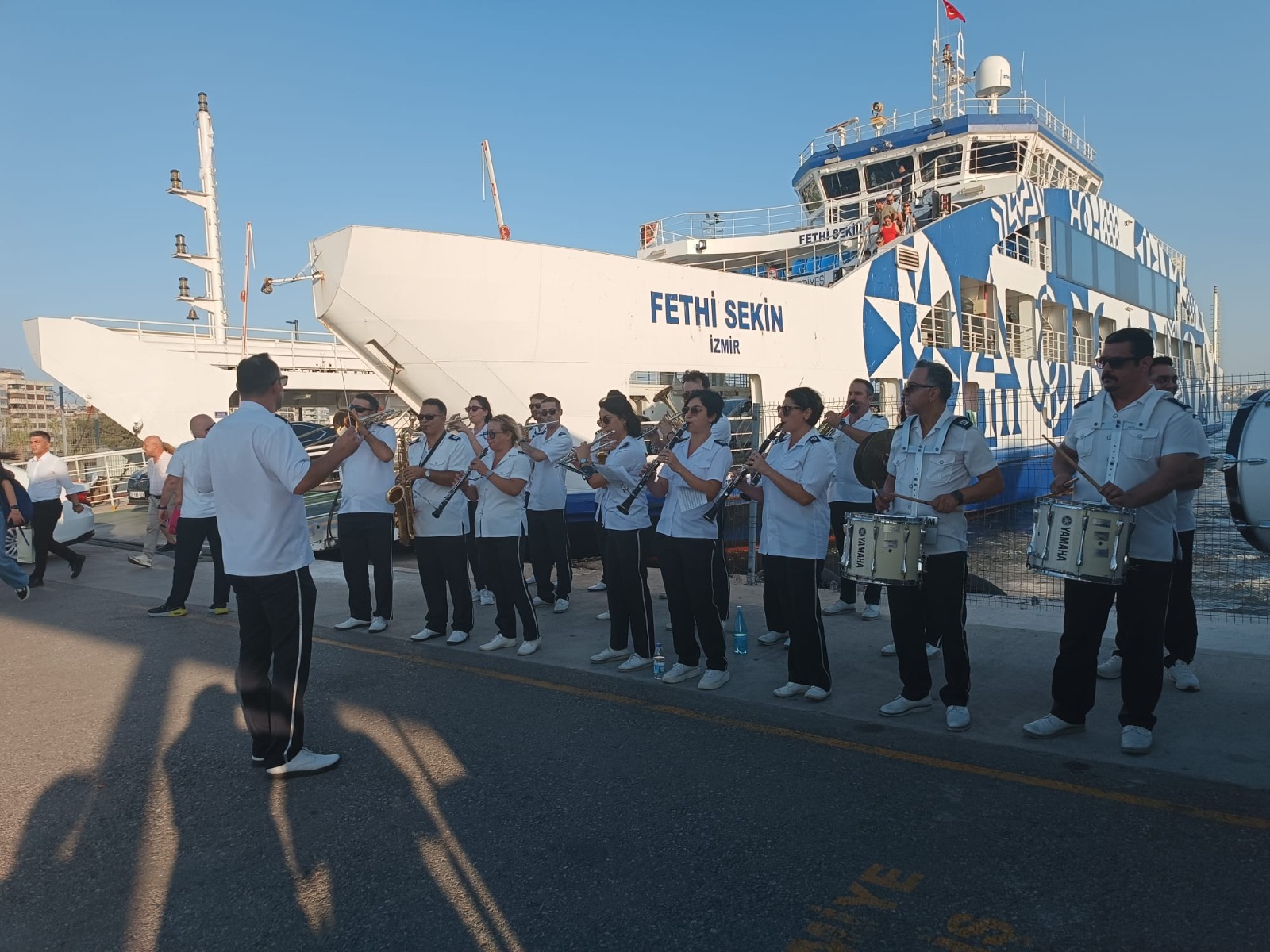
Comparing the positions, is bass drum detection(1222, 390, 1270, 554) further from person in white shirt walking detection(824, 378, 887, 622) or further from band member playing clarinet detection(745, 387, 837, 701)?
person in white shirt walking detection(824, 378, 887, 622)

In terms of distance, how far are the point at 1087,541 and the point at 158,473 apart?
10.7 m

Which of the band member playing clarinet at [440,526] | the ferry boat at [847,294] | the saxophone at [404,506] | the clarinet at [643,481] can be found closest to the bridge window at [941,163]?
the ferry boat at [847,294]

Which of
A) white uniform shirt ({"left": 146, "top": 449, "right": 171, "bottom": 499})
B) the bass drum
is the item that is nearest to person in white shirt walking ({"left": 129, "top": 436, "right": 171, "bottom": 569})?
white uniform shirt ({"left": 146, "top": 449, "right": 171, "bottom": 499})

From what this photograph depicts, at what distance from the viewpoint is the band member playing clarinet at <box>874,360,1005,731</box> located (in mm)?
4402

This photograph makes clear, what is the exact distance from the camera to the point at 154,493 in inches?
447

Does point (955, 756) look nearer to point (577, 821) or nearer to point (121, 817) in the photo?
point (577, 821)

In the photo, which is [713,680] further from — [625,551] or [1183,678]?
[1183,678]

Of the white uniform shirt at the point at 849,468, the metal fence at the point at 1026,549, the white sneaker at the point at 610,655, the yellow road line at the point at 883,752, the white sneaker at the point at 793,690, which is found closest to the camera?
the yellow road line at the point at 883,752

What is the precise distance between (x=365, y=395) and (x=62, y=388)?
1913 cm

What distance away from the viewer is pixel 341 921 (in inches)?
111

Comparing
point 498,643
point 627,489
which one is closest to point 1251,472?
point 627,489

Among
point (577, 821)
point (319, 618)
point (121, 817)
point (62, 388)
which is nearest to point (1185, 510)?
point (577, 821)

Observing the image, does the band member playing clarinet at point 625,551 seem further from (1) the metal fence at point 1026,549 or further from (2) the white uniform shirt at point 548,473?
(1) the metal fence at point 1026,549

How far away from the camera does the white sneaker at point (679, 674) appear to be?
5430 millimetres
